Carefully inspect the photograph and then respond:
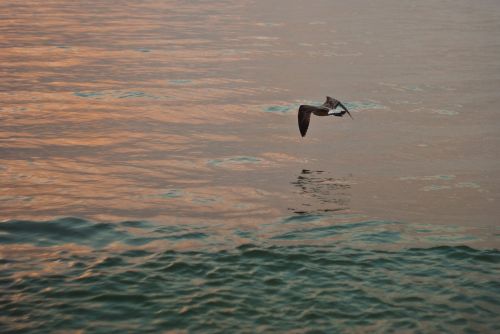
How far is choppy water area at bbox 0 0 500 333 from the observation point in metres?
8.45

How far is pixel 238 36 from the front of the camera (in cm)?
2680

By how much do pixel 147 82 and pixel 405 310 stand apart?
12.7 metres

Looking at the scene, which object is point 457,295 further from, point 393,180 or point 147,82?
point 147,82

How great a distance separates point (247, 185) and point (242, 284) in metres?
4.12

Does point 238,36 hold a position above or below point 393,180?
above

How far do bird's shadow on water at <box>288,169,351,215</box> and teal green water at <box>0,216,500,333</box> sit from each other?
104cm

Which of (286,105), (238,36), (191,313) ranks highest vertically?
(238,36)

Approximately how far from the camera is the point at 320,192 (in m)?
12.3

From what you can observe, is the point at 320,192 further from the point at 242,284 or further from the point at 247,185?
the point at 242,284

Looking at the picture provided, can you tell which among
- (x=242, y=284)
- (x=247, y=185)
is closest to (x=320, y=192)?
(x=247, y=185)

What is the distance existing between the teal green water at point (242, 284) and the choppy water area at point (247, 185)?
0.08 feet

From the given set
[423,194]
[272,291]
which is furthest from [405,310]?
[423,194]

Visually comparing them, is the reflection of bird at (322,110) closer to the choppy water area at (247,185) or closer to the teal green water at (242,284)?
the choppy water area at (247,185)

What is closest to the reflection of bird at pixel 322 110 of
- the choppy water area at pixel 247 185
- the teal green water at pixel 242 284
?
the choppy water area at pixel 247 185
